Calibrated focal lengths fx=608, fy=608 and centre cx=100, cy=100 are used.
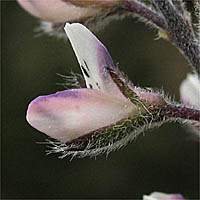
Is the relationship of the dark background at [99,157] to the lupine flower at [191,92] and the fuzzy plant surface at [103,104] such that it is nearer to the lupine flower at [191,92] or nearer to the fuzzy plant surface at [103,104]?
the lupine flower at [191,92]

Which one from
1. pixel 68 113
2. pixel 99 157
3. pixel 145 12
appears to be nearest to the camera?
pixel 68 113

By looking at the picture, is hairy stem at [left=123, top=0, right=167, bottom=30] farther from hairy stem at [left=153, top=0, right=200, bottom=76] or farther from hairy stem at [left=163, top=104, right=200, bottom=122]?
hairy stem at [left=163, top=104, right=200, bottom=122]

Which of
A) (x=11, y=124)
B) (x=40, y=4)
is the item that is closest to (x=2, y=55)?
(x=11, y=124)

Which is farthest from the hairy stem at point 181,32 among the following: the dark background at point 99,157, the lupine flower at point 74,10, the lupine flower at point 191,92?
the dark background at point 99,157

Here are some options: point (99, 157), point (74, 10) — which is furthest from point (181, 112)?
point (99, 157)

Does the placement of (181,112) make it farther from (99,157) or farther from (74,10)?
(99,157)

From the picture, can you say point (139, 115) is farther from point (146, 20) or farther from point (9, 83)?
point (9, 83)

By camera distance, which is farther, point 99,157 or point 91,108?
point 99,157
